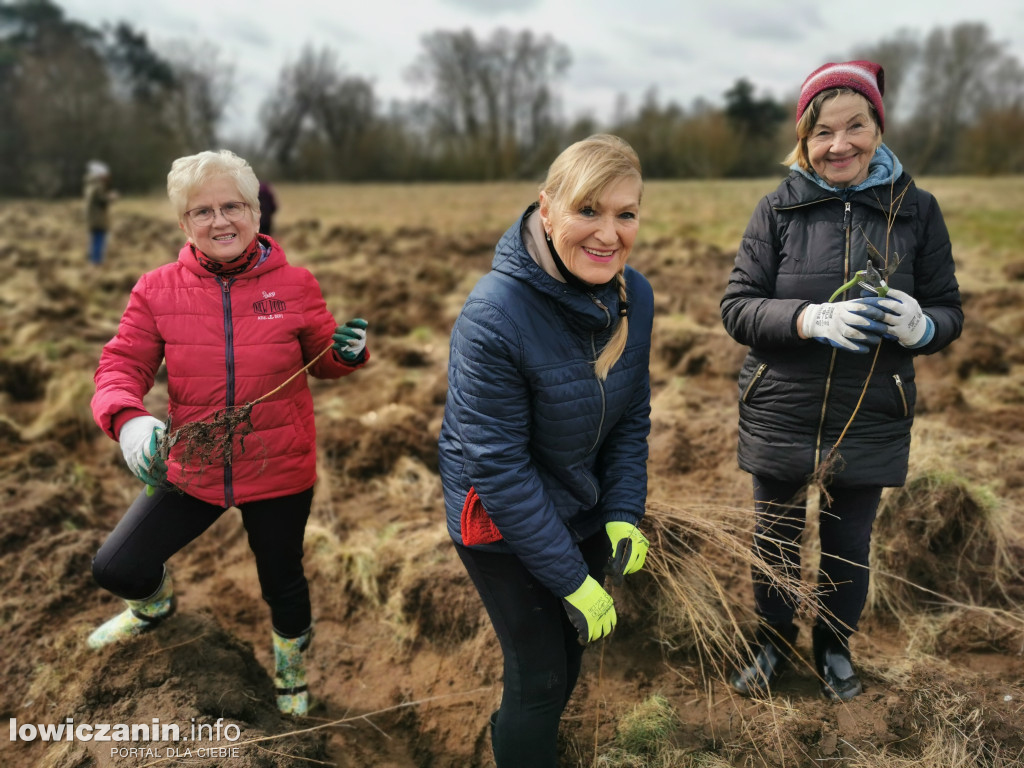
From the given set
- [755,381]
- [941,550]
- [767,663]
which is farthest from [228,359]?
[941,550]

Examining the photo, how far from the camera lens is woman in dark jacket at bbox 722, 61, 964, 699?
206 cm

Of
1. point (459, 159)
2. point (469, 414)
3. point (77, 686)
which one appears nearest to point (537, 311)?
point (469, 414)

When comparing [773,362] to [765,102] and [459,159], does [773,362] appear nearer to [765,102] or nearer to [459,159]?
[765,102]

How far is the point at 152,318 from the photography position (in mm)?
2227

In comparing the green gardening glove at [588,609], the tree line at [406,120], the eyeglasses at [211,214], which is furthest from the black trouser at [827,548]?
the tree line at [406,120]

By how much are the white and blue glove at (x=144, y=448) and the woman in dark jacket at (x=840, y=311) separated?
5.77 feet

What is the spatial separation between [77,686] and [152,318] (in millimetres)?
1319

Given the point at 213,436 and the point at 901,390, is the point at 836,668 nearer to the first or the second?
the point at 901,390

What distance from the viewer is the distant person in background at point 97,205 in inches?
450

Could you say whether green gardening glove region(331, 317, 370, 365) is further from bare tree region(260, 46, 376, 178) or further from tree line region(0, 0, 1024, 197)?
bare tree region(260, 46, 376, 178)

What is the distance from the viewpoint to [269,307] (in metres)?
2.28

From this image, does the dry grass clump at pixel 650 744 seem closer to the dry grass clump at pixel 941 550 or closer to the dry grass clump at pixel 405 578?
the dry grass clump at pixel 405 578

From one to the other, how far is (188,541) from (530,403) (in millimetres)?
1219

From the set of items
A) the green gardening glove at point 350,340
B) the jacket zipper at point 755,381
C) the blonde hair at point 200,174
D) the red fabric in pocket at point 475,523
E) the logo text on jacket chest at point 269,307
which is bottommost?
the red fabric in pocket at point 475,523
